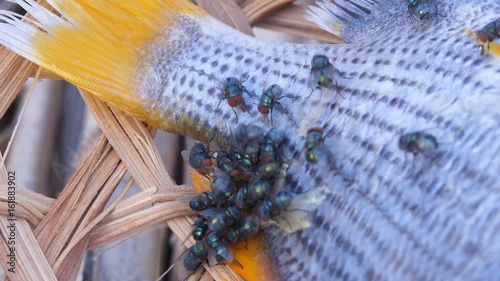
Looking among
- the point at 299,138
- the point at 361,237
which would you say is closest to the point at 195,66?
the point at 299,138

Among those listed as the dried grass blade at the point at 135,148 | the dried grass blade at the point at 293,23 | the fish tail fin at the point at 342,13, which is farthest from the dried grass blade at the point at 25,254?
the dried grass blade at the point at 293,23

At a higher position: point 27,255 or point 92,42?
point 92,42

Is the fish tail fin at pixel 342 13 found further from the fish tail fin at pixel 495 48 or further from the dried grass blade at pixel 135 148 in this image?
the dried grass blade at pixel 135 148

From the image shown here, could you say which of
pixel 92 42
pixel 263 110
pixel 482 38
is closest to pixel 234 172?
pixel 263 110

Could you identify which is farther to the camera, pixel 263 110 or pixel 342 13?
pixel 342 13

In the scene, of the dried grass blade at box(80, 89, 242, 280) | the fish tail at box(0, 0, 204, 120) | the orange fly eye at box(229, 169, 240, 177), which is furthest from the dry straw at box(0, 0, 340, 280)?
the orange fly eye at box(229, 169, 240, 177)

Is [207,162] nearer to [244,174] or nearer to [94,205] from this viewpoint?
[244,174]
